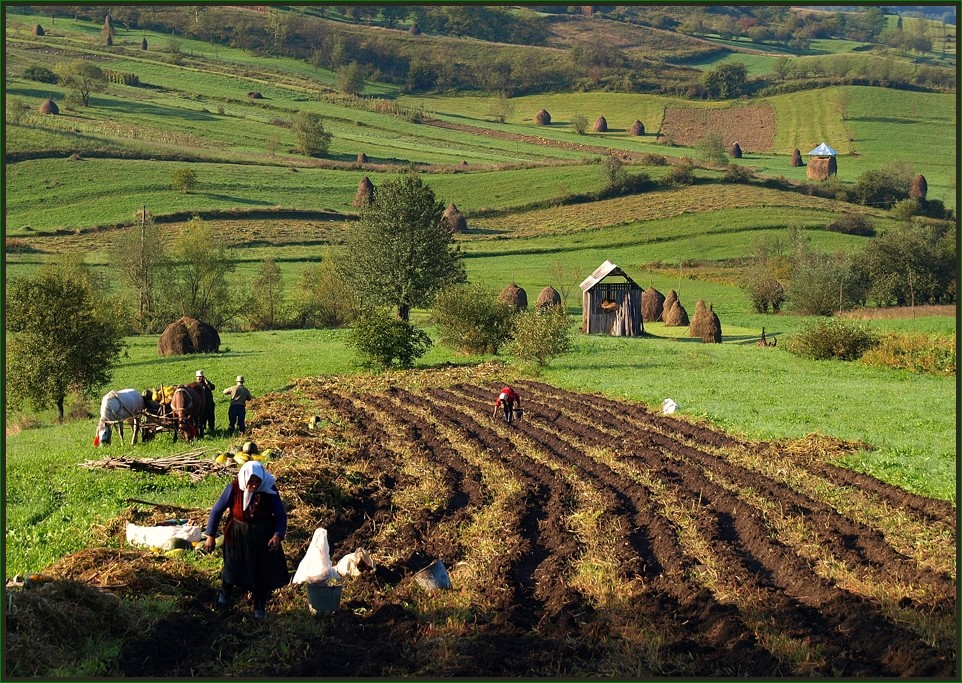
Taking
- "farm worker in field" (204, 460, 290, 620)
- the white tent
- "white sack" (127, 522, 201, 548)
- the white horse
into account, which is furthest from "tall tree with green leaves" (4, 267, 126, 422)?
the white tent

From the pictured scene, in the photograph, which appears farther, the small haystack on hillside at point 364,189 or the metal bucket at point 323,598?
the small haystack on hillside at point 364,189

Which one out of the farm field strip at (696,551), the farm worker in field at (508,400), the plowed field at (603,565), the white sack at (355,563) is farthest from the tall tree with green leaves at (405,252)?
the white sack at (355,563)

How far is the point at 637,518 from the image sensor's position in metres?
16.9

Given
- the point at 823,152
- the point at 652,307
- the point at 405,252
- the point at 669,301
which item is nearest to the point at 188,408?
the point at 405,252

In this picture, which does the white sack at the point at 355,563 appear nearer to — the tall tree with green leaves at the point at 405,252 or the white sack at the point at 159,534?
the white sack at the point at 159,534

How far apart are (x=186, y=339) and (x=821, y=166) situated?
96.5 m

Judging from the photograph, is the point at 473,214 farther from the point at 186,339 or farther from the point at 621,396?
the point at 621,396

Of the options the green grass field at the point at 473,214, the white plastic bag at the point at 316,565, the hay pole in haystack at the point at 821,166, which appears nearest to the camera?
the white plastic bag at the point at 316,565

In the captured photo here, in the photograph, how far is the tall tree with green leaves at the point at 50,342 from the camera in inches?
1289

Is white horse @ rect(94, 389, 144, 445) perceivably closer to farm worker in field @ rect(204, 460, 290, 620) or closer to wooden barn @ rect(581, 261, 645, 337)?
farm worker in field @ rect(204, 460, 290, 620)

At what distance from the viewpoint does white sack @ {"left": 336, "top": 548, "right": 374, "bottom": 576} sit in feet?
44.4

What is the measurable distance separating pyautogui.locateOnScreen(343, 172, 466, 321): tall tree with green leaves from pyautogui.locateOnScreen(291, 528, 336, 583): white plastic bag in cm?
4317

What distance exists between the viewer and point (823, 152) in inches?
5030

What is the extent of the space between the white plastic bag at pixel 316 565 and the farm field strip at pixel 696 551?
1679 mm
